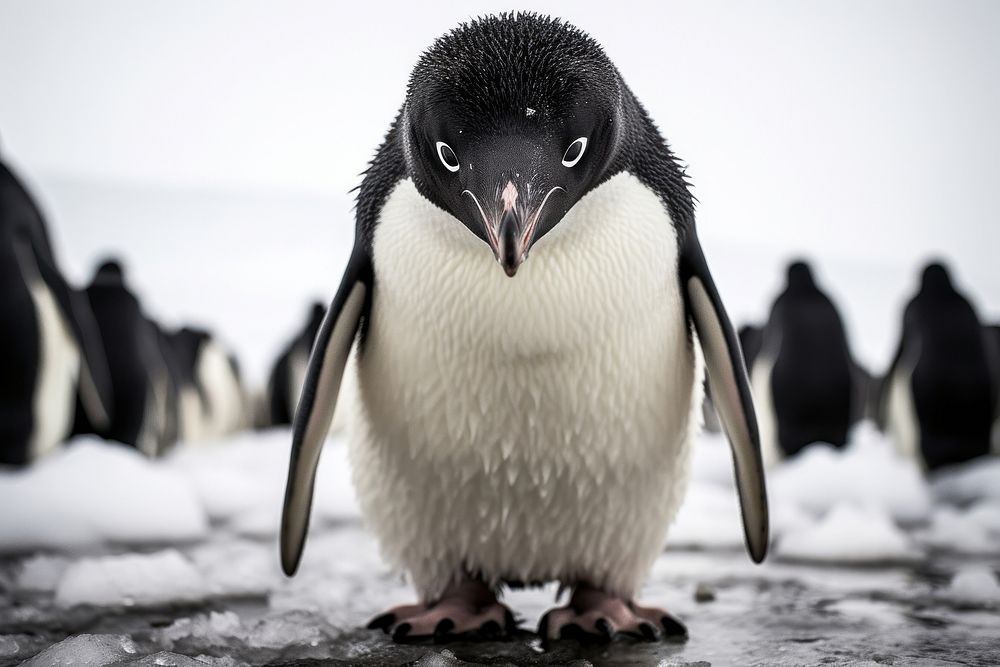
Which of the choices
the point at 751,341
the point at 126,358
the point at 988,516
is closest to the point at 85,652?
the point at 988,516

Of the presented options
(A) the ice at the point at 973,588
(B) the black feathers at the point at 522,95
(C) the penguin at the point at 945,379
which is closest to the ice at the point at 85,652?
(B) the black feathers at the point at 522,95

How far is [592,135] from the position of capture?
1236 mm

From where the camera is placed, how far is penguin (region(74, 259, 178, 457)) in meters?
4.14

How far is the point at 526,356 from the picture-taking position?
4.41 ft

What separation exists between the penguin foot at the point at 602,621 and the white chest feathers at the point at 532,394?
3 centimetres

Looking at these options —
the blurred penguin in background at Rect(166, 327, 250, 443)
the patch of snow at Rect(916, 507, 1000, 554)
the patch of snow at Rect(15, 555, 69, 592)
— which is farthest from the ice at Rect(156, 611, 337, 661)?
the blurred penguin in background at Rect(166, 327, 250, 443)

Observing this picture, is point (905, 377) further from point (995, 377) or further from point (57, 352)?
point (57, 352)

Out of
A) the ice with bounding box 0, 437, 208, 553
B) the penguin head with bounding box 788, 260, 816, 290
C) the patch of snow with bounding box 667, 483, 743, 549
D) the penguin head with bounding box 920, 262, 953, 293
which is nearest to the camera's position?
the ice with bounding box 0, 437, 208, 553

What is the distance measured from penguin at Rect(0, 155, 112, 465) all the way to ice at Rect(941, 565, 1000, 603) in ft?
8.66

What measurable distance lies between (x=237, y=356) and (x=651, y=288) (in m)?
6.93

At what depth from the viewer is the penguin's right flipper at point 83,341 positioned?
127 inches

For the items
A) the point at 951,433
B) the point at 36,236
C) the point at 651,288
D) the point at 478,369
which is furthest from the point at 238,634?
the point at 951,433

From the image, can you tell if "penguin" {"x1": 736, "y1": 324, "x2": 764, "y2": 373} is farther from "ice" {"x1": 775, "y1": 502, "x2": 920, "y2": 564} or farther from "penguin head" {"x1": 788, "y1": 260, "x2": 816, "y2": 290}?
"ice" {"x1": 775, "y1": 502, "x2": 920, "y2": 564}

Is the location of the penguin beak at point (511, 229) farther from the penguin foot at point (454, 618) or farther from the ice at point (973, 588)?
the ice at point (973, 588)
